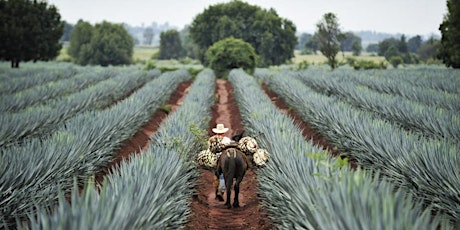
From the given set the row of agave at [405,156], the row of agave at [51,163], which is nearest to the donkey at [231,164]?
the row of agave at [405,156]

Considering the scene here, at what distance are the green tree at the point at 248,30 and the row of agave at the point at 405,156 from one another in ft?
178

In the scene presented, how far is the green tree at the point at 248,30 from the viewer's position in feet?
211

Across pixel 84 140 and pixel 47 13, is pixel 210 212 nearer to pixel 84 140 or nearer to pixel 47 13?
pixel 84 140

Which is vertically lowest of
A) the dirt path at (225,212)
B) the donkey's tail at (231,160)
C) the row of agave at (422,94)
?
the dirt path at (225,212)

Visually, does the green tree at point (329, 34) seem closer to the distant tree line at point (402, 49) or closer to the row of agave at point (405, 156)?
the distant tree line at point (402, 49)

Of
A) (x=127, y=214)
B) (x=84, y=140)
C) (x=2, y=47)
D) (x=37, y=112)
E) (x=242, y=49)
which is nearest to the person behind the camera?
(x=127, y=214)

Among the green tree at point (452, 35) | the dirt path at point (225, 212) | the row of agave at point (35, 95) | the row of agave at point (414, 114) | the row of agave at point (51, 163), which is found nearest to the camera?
the row of agave at point (51, 163)

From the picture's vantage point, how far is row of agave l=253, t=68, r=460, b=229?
562cm

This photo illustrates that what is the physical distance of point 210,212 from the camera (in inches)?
296

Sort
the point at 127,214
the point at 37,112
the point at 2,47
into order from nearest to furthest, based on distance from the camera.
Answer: the point at 127,214 → the point at 37,112 → the point at 2,47

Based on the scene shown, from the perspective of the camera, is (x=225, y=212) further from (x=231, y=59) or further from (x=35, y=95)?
(x=231, y=59)

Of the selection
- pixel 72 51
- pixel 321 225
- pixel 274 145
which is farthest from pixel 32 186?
pixel 72 51

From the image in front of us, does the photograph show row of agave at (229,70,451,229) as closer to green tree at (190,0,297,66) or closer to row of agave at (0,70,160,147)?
row of agave at (0,70,160,147)

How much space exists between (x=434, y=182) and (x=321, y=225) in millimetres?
3061
